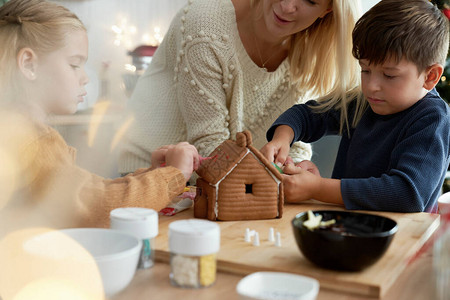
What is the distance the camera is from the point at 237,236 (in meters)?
0.88

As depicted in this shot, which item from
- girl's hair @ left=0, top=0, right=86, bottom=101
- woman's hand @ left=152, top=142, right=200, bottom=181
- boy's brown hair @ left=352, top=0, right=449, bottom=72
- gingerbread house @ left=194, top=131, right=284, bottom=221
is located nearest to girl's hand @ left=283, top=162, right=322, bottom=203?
gingerbread house @ left=194, top=131, right=284, bottom=221

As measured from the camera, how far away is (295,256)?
0.77 metres

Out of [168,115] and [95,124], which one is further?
[95,124]

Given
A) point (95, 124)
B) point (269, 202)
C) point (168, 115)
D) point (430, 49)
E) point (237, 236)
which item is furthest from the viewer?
point (95, 124)

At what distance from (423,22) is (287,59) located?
630 millimetres

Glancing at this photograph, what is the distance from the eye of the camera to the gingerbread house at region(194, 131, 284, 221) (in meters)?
0.99

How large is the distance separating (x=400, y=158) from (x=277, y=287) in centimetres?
68

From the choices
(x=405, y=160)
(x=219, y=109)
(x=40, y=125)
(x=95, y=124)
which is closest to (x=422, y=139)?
(x=405, y=160)

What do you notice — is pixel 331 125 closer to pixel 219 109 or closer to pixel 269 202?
pixel 219 109

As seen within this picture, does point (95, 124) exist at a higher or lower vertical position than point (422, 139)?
lower

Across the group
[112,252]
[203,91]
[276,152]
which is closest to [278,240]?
[112,252]

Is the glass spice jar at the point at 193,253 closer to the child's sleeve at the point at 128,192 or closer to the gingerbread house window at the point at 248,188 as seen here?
the child's sleeve at the point at 128,192

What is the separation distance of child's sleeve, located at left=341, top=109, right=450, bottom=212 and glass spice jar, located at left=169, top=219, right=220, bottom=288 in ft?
1.78

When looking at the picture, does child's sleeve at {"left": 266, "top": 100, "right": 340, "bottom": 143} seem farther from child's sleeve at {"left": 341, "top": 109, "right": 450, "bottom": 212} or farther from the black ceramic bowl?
the black ceramic bowl
